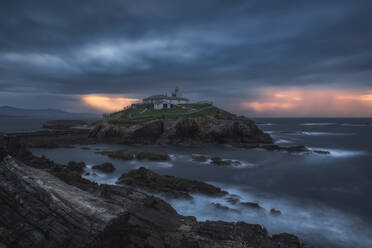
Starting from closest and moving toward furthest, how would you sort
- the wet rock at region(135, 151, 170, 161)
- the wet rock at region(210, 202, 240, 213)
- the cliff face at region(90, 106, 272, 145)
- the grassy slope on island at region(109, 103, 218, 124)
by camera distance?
1. the wet rock at region(210, 202, 240, 213)
2. the wet rock at region(135, 151, 170, 161)
3. the cliff face at region(90, 106, 272, 145)
4. the grassy slope on island at region(109, 103, 218, 124)

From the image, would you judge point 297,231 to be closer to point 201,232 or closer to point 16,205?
point 201,232

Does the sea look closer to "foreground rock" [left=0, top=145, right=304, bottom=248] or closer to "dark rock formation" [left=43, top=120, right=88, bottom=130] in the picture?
"foreground rock" [left=0, top=145, right=304, bottom=248]

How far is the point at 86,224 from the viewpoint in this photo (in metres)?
7.89

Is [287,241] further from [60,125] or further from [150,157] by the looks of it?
[60,125]

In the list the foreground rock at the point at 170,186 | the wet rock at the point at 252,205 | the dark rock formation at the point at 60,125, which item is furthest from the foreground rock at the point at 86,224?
the dark rock formation at the point at 60,125

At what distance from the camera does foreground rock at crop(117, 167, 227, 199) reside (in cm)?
1590

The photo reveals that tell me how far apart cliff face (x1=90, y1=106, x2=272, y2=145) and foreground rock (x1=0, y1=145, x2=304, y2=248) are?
113 ft

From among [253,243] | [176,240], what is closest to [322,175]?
[253,243]

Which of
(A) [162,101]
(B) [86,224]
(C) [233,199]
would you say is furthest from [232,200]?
(A) [162,101]

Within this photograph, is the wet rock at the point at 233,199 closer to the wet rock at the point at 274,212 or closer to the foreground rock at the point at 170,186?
the foreground rock at the point at 170,186

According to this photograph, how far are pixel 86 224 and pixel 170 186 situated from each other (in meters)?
9.24

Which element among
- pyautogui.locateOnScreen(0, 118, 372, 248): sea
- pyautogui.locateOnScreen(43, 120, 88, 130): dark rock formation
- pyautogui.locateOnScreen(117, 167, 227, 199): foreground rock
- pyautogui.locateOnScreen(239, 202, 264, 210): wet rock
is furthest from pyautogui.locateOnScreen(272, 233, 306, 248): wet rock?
pyautogui.locateOnScreen(43, 120, 88, 130): dark rock formation

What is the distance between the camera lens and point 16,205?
27.6ft

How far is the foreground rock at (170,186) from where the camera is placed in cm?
1590
